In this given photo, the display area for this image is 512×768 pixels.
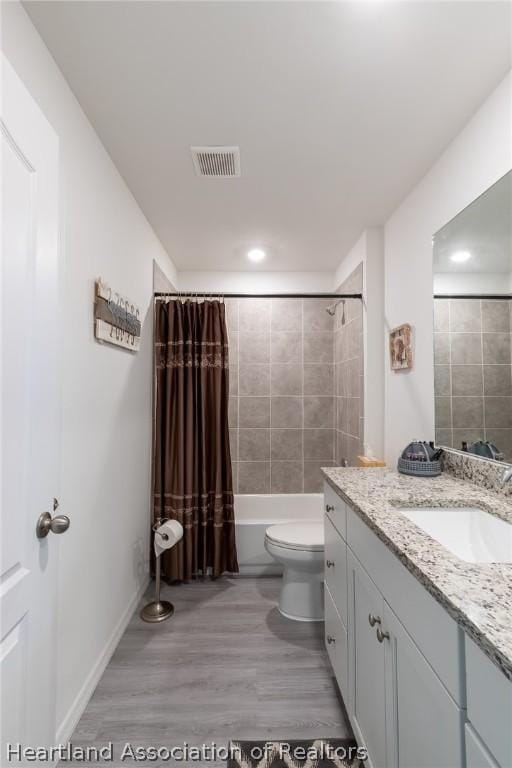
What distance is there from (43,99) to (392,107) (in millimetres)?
1257

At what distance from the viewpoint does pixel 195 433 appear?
245 centimetres

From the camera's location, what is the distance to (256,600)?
2.25 m

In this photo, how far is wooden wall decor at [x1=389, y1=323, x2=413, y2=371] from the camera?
1.99 m

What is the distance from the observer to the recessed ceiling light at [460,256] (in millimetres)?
1522

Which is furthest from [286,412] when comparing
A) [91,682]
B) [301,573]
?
[91,682]

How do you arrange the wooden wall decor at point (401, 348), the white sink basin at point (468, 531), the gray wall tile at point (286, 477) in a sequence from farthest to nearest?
the gray wall tile at point (286, 477)
the wooden wall decor at point (401, 348)
the white sink basin at point (468, 531)

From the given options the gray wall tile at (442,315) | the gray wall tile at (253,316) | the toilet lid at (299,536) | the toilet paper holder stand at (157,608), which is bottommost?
the toilet paper holder stand at (157,608)

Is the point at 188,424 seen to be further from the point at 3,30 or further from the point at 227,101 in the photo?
the point at 3,30

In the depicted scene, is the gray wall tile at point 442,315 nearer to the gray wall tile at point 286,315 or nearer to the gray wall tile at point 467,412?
the gray wall tile at point 467,412

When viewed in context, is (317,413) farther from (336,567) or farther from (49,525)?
(49,525)

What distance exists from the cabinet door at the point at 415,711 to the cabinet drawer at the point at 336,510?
44 centimetres

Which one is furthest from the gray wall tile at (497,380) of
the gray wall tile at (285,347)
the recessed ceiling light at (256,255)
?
the gray wall tile at (285,347)

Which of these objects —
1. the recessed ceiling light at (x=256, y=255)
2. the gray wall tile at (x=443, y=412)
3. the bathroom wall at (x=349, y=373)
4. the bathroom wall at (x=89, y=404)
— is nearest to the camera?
the bathroom wall at (x=89, y=404)

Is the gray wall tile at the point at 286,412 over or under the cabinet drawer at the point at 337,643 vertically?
over
